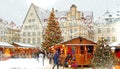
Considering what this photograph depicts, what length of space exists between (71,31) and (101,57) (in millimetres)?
52794

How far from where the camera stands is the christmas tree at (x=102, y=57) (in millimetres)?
19094

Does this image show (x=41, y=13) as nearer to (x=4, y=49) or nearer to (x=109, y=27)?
(x=109, y=27)

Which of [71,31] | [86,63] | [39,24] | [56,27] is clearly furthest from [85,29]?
[86,63]

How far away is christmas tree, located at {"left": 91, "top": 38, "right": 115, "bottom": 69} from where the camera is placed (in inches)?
752

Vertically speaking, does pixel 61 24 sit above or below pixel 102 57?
above

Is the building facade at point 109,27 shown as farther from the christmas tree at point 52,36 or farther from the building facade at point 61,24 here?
the christmas tree at point 52,36

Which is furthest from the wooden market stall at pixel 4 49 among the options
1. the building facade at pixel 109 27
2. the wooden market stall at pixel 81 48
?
the building facade at pixel 109 27

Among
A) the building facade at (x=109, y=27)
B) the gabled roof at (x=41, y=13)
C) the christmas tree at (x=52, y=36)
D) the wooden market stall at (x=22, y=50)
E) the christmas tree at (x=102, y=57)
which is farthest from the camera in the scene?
the gabled roof at (x=41, y=13)

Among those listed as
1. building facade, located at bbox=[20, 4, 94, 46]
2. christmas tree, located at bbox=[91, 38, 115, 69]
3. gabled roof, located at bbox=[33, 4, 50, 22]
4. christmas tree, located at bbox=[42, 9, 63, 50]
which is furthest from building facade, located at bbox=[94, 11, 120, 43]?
christmas tree, located at bbox=[91, 38, 115, 69]

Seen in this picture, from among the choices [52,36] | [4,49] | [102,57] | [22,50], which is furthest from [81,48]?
[22,50]

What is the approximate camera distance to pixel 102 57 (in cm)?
1912

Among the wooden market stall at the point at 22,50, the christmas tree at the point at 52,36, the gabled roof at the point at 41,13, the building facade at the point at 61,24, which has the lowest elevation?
the wooden market stall at the point at 22,50

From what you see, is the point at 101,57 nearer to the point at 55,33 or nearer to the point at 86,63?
the point at 86,63

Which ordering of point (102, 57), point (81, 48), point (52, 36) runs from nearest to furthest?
1. point (102, 57)
2. point (81, 48)
3. point (52, 36)
